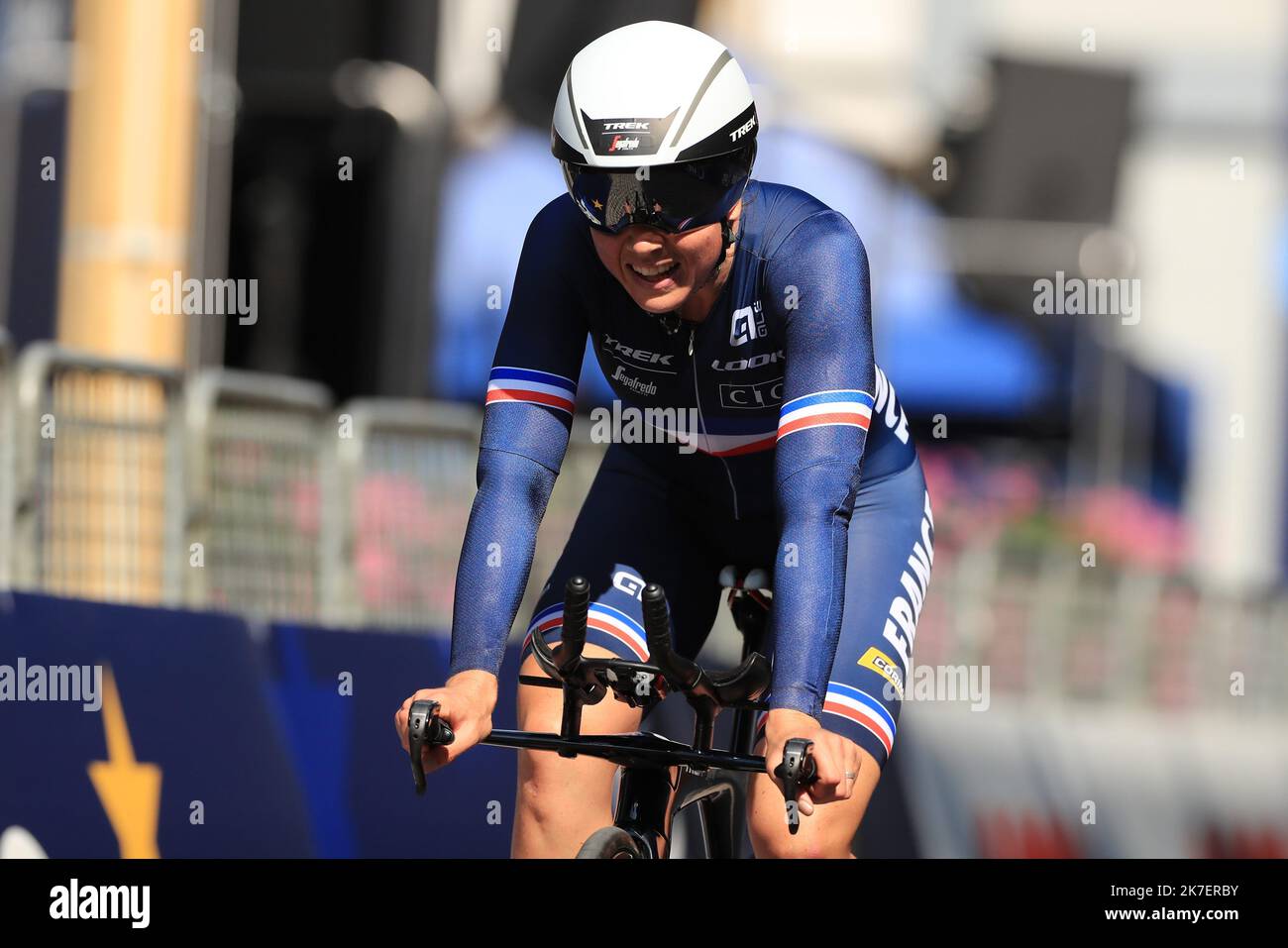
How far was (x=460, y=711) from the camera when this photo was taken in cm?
396

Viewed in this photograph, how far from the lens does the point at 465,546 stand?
13.7 feet

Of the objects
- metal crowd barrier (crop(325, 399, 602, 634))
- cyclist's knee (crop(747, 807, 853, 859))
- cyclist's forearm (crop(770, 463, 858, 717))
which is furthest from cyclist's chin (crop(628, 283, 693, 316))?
metal crowd barrier (crop(325, 399, 602, 634))

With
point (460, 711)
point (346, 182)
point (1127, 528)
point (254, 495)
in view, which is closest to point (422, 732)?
point (460, 711)

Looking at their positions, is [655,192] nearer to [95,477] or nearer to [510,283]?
[95,477]

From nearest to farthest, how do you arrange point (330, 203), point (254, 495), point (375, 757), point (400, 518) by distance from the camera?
point (375, 757), point (254, 495), point (400, 518), point (330, 203)

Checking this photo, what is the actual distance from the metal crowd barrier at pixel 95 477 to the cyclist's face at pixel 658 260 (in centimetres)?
322

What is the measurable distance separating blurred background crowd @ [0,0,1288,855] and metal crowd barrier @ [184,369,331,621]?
0.06 feet

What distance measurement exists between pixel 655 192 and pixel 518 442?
63cm

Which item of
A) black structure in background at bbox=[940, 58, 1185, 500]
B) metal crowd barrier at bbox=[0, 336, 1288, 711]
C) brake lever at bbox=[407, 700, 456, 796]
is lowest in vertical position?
brake lever at bbox=[407, 700, 456, 796]

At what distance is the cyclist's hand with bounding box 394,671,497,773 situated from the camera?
3912 mm

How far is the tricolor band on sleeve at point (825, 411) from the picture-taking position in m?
4.09

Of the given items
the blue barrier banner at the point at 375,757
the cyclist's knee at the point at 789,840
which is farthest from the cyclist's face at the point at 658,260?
the blue barrier banner at the point at 375,757

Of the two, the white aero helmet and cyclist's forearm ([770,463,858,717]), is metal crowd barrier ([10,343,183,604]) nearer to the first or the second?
the white aero helmet

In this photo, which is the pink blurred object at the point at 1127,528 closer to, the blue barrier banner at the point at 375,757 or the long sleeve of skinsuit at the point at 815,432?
the blue barrier banner at the point at 375,757
